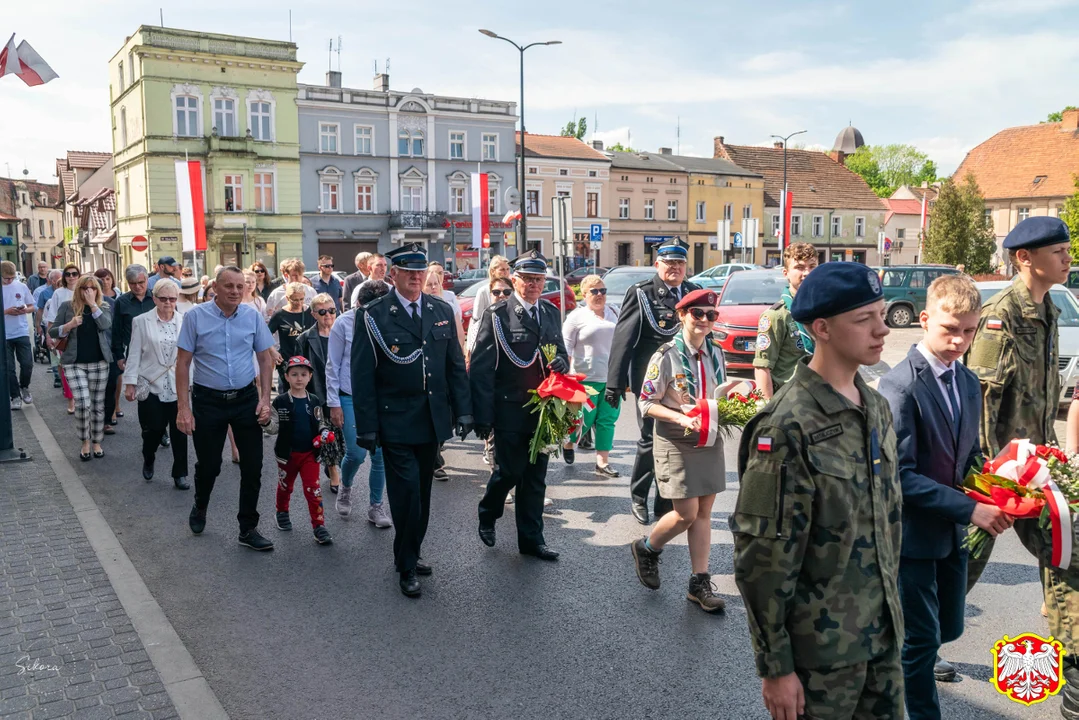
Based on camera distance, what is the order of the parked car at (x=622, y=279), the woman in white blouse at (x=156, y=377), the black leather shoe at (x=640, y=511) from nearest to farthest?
the black leather shoe at (x=640, y=511) < the woman in white blouse at (x=156, y=377) < the parked car at (x=622, y=279)

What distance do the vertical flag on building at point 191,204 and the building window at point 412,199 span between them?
108 feet

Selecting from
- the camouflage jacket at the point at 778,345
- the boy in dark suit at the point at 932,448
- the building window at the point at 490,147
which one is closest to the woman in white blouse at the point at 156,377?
the camouflage jacket at the point at 778,345

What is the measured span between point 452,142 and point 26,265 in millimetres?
64938

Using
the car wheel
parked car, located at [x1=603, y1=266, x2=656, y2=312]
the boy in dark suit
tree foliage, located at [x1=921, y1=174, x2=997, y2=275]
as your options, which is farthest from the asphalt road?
tree foliage, located at [x1=921, y1=174, x2=997, y2=275]

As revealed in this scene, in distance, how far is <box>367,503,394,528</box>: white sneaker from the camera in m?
7.11

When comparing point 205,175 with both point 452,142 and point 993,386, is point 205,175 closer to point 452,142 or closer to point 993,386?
point 452,142

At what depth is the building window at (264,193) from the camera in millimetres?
48375

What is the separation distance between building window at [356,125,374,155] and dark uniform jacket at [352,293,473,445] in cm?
4800

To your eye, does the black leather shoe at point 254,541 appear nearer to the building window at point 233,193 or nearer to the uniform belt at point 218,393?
the uniform belt at point 218,393

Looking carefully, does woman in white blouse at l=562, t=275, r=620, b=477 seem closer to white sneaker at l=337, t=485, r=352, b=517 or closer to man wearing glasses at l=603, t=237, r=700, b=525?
man wearing glasses at l=603, t=237, r=700, b=525

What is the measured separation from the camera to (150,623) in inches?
199

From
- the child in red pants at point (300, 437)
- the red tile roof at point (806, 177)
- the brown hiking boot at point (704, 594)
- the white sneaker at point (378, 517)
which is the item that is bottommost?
the white sneaker at point (378, 517)

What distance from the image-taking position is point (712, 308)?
5.17 metres

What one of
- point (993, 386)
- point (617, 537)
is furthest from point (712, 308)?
point (617, 537)
